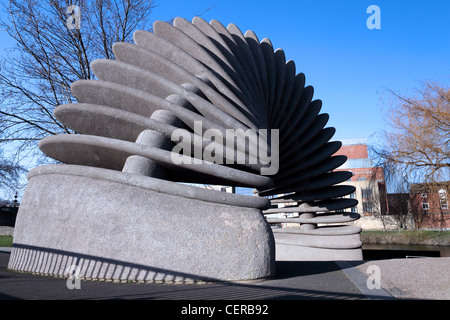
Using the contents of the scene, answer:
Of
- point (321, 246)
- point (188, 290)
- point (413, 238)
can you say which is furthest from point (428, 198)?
point (188, 290)

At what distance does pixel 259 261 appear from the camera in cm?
680

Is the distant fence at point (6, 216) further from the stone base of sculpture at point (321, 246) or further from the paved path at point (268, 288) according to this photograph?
the paved path at point (268, 288)

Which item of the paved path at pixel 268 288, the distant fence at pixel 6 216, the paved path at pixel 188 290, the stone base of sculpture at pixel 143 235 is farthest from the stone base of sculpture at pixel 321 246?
the distant fence at pixel 6 216

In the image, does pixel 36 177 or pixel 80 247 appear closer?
pixel 80 247

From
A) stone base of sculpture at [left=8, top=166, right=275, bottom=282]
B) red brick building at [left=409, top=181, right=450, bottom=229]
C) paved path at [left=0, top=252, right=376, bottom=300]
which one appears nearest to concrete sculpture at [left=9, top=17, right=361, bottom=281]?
stone base of sculpture at [left=8, top=166, right=275, bottom=282]

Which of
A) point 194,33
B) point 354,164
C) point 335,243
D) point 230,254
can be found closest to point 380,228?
point 354,164

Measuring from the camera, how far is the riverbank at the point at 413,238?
71.5 ft

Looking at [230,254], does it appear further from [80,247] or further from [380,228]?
[380,228]

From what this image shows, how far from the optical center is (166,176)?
26.8 feet

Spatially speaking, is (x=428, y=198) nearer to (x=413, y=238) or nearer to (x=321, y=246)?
(x=321, y=246)

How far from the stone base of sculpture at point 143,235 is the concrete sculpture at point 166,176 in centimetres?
2

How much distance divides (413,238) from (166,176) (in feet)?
73.3
